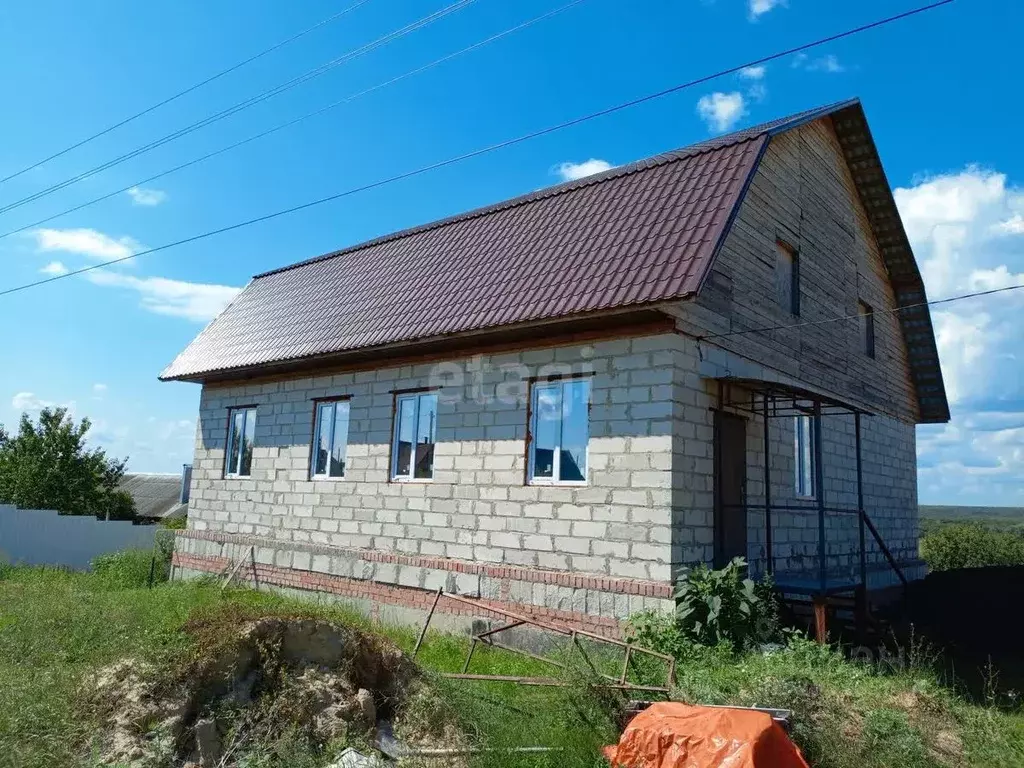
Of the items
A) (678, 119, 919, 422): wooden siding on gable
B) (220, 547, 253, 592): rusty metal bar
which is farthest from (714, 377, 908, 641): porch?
(220, 547, 253, 592): rusty metal bar

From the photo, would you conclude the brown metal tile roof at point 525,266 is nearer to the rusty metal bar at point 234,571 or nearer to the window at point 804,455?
the rusty metal bar at point 234,571

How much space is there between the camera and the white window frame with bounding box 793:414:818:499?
11.6 meters

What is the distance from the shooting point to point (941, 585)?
14094 millimetres

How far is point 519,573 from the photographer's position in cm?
962

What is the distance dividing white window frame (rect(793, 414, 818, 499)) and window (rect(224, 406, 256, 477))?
916 centimetres

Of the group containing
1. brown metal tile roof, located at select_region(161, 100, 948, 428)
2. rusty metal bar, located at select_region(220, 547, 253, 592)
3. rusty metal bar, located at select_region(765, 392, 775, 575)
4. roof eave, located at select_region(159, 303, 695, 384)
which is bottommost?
rusty metal bar, located at select_region(220, 547, 253, 592)

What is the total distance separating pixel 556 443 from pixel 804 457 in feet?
14.1

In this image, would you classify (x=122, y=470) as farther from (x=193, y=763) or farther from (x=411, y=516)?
(x=193, y=763)

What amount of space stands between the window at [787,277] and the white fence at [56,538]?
1819cm

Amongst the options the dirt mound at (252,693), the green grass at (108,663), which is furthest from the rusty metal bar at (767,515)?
the dirt mound at (252,693)

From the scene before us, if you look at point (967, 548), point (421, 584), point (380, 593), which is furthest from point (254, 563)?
point (967, 548)

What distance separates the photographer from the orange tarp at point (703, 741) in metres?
4.79

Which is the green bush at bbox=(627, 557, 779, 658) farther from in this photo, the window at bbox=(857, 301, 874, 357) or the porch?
the window at bbox=(857, 301, 874, 357)

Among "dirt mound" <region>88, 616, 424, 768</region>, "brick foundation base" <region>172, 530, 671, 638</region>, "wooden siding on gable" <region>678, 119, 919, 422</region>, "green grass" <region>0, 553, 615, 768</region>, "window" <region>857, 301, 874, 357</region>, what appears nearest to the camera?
"green grass" <region>0, 553, 615, 768</region>
